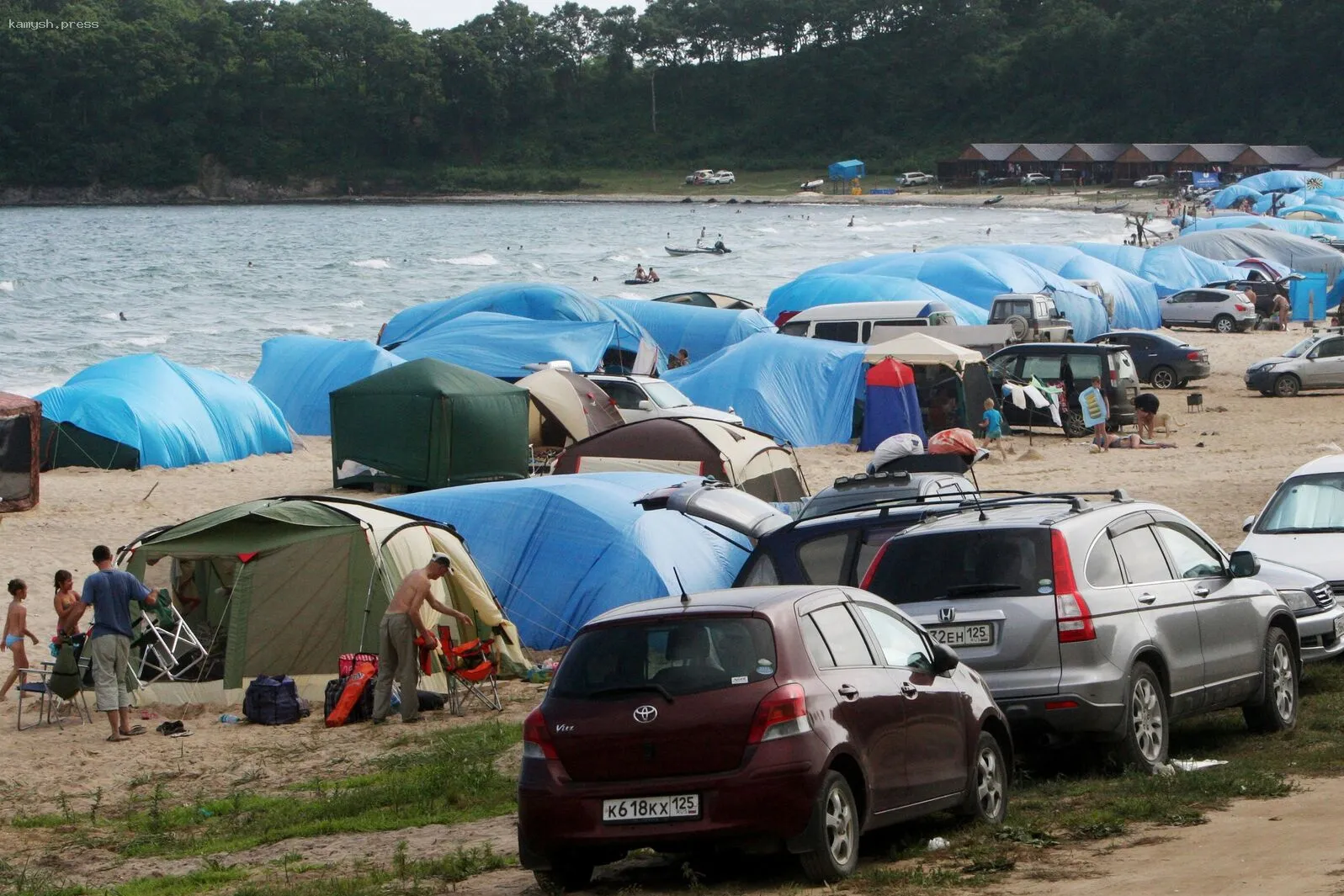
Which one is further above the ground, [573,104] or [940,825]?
[573,104]

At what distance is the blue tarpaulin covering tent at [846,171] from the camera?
154m

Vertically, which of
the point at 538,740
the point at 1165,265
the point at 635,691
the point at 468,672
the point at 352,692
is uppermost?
the point at 1165,265

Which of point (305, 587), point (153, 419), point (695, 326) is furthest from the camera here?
point (695, 326)

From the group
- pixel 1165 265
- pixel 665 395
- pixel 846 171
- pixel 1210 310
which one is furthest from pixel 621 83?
pixel 665 395

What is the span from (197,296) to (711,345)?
44.9 m

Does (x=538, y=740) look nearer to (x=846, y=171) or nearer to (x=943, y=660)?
(x=943, y=660)

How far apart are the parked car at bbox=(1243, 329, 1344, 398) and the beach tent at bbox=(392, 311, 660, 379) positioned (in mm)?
12254

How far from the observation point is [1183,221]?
269 feet

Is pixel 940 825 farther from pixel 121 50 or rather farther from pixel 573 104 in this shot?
pixel 573 104

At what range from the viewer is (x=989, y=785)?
8391 millimetres

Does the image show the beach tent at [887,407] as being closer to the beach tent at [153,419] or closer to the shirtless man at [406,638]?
the beach tent at [153,419]

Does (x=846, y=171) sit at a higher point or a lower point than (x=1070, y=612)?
higher

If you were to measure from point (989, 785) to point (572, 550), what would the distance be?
7622 millimetres

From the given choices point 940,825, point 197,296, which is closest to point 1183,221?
point 197,296
